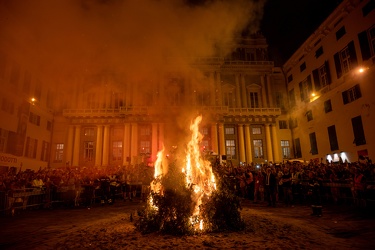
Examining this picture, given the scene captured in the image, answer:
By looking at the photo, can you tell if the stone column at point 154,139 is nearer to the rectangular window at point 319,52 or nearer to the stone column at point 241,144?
the stone column at point 241,144

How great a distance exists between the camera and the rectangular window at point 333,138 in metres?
24.0

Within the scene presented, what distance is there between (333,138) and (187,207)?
23339mm

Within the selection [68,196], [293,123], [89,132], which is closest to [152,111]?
[89,132]

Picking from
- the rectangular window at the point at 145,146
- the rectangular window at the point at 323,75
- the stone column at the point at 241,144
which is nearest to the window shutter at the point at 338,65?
the rectangular window at the point at 323,75

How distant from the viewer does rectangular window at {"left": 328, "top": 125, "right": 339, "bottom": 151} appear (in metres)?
24.0

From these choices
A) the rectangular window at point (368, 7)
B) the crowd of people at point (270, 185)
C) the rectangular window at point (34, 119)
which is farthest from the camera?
the rectangular window at point (34, 119)

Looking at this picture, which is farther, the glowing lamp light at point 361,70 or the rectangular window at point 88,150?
the rectangular window at point 88,150

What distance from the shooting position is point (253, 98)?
38.2 m

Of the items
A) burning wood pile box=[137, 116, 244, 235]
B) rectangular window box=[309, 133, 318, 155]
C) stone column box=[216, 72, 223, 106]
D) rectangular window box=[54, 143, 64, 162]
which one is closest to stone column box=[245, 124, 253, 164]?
stone column box=[216, 72, 223, 106]

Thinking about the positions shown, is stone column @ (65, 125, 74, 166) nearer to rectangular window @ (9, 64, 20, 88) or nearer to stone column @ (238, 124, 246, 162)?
rectangular window @ (9, 64, 20, 88)

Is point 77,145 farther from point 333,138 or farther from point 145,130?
point 333,138

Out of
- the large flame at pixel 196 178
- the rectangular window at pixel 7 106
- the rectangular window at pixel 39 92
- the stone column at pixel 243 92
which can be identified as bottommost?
the large flame at pixel 196 178

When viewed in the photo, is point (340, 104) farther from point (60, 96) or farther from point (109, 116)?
point (60, 96)

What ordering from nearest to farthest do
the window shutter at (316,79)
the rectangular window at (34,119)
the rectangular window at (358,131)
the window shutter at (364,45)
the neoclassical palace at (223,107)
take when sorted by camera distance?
the window shutter at (364,45)
the rectangular window at (358,131)
the neoclassical palace at (223,107)
the rectangular window at (34,119)
the window shutter at (316,79)
